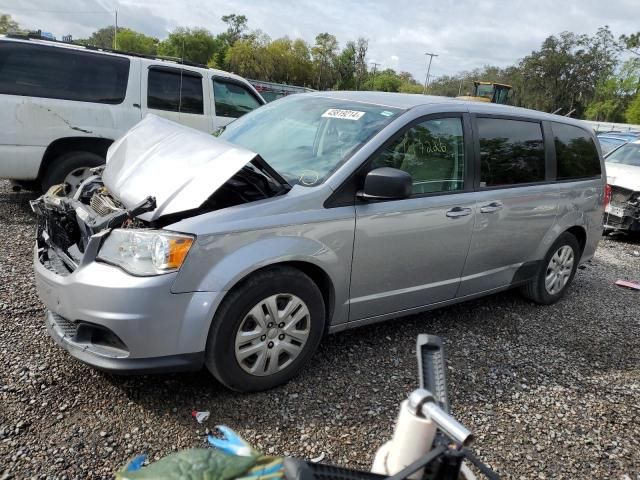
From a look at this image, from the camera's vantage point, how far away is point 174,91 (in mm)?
6828

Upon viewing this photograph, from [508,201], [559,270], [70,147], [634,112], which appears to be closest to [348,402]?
[508,201]

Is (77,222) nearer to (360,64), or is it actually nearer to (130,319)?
(130,319)

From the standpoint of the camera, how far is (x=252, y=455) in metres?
1.32

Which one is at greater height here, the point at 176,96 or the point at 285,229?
the point at 176,96

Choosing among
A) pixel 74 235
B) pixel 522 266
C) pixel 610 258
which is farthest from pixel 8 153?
pixel 610 258

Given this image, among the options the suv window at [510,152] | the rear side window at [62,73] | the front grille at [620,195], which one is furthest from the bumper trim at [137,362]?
the front grille at [620,195]

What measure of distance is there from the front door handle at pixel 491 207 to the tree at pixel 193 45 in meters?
92.1

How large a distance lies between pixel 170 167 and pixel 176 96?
4421 mm

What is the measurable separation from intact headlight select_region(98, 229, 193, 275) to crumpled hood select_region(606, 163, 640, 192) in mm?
8191

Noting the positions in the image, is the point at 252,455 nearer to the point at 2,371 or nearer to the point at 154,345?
the point at 154,345

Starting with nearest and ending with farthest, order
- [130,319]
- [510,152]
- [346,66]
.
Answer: [130,319] < [510,152] < [346,66]

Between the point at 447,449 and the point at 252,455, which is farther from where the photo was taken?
the point at 252,455

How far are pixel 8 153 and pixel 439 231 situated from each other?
15.6ft

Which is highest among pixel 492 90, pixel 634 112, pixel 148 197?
pixel 634 112
